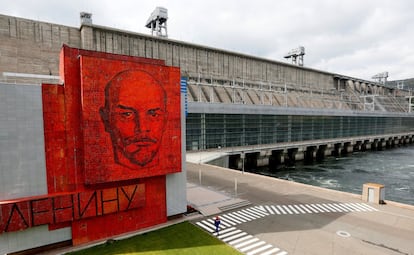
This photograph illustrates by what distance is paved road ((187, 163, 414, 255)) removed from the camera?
560 inches

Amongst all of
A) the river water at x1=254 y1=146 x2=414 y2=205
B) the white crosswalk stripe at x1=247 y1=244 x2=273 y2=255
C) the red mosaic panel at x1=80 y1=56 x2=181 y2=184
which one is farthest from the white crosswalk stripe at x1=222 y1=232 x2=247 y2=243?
the river water at x1=254 y1=146 x2=414 y2=205

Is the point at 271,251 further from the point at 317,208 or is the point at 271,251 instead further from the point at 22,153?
the point at 22,153

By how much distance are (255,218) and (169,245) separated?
7.39 metres

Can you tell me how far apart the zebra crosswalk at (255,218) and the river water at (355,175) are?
1635cm

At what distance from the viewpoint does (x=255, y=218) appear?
18.4m

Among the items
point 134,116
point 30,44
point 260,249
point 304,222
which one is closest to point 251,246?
point 260,249

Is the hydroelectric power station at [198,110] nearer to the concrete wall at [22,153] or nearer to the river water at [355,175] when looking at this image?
the concrete wall at [22,153]

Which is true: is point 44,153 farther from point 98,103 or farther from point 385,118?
point 385,118

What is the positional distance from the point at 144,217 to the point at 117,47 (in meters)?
50.5

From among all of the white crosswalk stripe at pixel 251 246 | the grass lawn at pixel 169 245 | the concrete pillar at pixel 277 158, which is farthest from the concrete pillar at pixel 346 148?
the grass lawn at pixel 169 245

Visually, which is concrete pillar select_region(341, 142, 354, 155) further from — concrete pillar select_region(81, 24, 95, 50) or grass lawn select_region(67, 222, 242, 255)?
concrete pillar select_region(81, 24, 95, 50)

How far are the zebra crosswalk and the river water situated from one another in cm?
1635

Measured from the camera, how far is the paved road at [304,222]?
14.2 m

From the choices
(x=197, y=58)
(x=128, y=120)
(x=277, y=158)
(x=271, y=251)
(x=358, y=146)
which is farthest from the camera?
(x=358, y=146)
